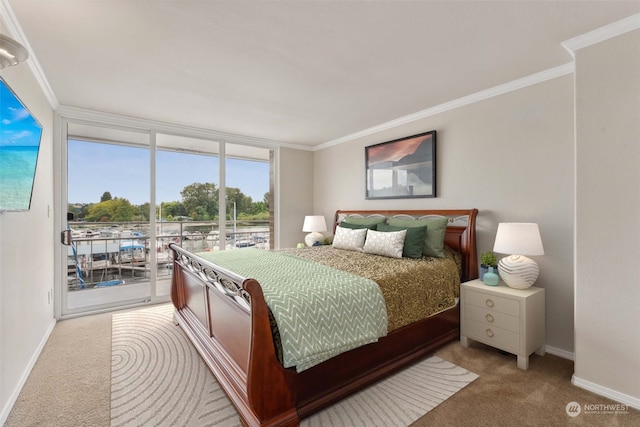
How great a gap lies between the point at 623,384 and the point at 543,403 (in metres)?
0.56

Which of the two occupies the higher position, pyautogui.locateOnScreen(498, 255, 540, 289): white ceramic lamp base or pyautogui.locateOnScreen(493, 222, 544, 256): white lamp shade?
pyautogui.locateOnScreen(493, 222, 544, 256): white lamp shade

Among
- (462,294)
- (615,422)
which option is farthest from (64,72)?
(615,422)

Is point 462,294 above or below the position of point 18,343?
above

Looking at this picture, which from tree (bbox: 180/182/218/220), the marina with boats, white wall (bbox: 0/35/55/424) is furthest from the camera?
tree (bbox: 180/182/218/220)

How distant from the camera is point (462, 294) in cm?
274

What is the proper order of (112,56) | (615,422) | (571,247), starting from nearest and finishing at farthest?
(615,422) < (112,56) < (571,247)

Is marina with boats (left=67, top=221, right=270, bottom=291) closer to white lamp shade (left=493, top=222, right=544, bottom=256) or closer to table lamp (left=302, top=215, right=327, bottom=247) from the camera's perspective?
table lamp (left=302, top=215, right=327, bottom=247)

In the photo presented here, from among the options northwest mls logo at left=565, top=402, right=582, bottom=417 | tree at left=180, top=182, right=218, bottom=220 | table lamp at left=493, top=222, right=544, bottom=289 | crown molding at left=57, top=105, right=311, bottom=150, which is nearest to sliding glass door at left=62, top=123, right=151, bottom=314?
crown molding at left=57, top=105, right=311, bottom=150

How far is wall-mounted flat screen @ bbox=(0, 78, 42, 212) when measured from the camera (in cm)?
165

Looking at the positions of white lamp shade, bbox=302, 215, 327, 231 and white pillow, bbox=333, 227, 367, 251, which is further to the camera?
white lamp shade, bbox=302, 215, 327, 231

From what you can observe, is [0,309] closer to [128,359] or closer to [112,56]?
[128,359]

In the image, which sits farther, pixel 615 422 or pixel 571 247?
pixel 571 247

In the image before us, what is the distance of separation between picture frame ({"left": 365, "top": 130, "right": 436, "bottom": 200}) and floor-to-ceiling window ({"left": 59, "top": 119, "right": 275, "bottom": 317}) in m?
2.04

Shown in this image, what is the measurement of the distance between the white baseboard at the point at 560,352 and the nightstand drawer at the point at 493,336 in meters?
0.57
